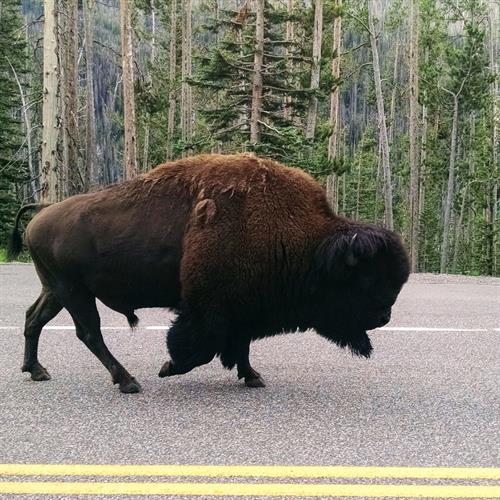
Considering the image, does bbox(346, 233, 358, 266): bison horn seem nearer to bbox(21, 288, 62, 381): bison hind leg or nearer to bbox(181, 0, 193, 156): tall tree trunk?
bbox(21, 288, 62, 381): bison hind leg

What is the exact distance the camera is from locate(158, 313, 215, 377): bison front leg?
4211 mm

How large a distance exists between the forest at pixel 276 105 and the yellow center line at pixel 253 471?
2466 millimetres

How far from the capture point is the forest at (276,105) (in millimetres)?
20062

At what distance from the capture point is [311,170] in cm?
1922

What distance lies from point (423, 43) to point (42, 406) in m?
42.4

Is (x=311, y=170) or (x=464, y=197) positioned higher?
(x=311, y=170)

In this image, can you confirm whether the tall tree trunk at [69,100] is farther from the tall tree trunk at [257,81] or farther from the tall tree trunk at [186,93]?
the tall tree trunk at [186,93]

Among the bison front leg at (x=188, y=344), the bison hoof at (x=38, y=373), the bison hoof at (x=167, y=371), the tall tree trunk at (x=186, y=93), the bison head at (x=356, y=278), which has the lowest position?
the bison hoof at (x=38, y=373)

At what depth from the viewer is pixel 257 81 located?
2036 cm

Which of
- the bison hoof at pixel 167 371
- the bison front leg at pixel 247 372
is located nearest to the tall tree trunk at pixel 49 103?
the bison hoof at pixel 167 371

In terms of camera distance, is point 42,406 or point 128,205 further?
point 128,205

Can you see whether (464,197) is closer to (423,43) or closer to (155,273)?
(423,43)

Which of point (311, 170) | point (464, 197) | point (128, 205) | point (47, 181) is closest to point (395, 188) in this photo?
point (464, 197)

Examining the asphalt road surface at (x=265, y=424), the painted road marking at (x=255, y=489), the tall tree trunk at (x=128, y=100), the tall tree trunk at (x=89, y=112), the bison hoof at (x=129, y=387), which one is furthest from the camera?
the tall tree trunk at (x=89, y=112)
